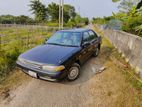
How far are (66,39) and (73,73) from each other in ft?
4.80

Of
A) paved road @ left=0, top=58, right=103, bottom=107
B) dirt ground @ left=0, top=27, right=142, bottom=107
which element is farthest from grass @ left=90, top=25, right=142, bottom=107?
paved road @ left=0, top=58, right=103, bottom=107

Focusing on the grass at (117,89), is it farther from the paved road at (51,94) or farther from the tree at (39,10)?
the tree at (39,10)

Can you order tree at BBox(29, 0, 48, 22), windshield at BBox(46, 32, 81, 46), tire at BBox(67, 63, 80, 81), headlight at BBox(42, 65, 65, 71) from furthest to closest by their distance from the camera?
tree at BBox(29, 0, 48, 22) → windshield at BBox(46, 32, 81, 46) → tire at BBox(67, 63, 80, 81) → headlight at BBox(42, 65, 65, 71)

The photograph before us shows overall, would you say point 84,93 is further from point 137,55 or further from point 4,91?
point 137,55

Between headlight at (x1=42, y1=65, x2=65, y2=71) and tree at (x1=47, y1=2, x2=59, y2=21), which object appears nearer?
headlight at (x1=42, y1=65, x2=65, y2=71)

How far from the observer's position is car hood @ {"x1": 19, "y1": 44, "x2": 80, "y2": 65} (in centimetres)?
415

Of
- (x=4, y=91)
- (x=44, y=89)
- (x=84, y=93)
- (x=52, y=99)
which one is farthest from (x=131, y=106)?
(x=4, y=91)

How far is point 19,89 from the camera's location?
4.23m

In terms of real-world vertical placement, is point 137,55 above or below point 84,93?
above

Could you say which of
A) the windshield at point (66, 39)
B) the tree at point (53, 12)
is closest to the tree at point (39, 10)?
→ the tree at point (53, 12)

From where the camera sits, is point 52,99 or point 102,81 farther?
point 102,81

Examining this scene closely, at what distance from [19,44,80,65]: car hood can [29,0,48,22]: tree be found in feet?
151

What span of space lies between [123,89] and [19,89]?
9.74 feet

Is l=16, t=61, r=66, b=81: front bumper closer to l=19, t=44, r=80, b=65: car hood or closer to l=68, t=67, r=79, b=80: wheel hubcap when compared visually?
l=19, t=44, r=80, b=65: car hood
